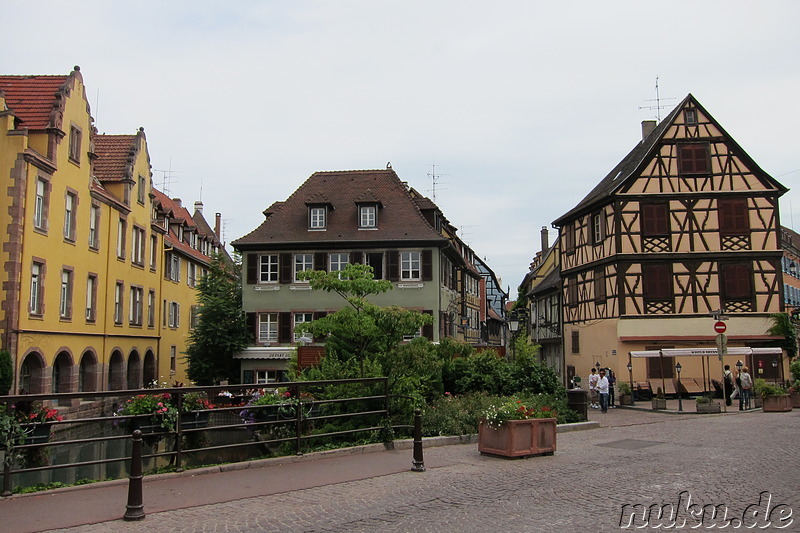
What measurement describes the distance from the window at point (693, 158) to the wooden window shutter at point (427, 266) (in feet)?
41.9

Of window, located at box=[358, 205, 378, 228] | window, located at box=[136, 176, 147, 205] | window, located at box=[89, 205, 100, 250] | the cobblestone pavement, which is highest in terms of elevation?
window, located at box=[136, 176, 147, 205]

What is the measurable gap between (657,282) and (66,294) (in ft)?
84.2

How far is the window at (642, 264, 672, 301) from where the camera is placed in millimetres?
34000

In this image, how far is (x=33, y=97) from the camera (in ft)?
94.2

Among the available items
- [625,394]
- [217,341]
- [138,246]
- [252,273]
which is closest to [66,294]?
[138,246]

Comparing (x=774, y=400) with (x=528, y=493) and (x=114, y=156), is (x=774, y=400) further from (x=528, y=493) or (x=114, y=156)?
(x=114, y=156)

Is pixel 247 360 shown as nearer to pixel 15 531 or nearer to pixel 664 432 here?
pixel 664 432

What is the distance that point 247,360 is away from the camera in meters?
38.2

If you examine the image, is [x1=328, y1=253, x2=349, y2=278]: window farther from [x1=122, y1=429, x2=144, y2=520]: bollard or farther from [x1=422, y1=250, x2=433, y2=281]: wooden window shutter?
[x1=122, y1=429, x2=144, y2=520]: bollard

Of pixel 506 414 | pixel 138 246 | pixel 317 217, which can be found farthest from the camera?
pixel 317 217

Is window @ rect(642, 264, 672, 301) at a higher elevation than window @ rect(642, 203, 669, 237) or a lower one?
lower

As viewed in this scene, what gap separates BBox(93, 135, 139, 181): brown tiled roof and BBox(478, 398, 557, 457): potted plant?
2759cm

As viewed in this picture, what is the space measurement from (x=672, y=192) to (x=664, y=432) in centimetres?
1904

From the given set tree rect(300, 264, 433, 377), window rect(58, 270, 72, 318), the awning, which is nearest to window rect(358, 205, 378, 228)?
window rect(58, 270, 72, 318)
